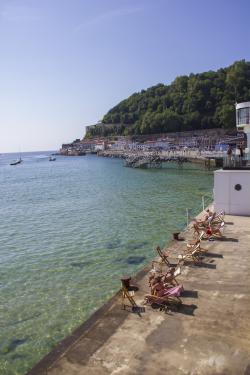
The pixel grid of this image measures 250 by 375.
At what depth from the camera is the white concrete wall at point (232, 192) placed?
21.2 m

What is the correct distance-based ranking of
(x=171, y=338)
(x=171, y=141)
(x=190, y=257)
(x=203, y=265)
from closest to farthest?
(x=171, y=338) → (x=203, y=265) → (x=190, y=257) → (x=171, y=141)

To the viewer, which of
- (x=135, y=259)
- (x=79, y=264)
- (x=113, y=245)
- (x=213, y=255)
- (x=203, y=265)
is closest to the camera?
(x=203, y=265)

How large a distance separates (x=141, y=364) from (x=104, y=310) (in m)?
2.82

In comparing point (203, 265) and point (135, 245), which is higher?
point (203, 265)

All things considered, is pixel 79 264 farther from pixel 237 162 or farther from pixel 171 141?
pixel 171 141

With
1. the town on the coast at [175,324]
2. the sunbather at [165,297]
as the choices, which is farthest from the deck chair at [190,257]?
the sunbather at [165,297]

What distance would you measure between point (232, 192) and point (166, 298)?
1230cm

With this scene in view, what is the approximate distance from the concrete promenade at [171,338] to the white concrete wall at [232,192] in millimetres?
9682

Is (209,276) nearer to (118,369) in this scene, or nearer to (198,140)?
(118,369)

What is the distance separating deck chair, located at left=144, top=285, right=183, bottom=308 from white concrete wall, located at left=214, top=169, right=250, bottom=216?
11918mm

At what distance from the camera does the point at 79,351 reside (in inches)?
334

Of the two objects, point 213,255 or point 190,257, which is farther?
point 213,255

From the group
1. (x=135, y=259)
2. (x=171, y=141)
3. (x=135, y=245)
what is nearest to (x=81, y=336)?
(x=135, y=259)

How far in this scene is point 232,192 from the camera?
70.4 ft
